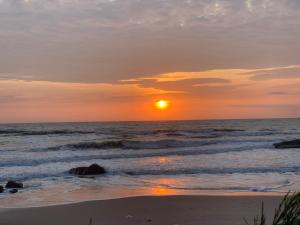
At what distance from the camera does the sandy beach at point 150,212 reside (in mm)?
9516

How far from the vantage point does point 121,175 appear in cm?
1695

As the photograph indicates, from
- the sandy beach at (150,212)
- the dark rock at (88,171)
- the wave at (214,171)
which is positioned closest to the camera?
the sandy beach at (150,212)

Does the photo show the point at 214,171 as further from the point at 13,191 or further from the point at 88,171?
the point at 13,191

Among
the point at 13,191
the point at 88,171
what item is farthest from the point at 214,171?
the point at 13,191

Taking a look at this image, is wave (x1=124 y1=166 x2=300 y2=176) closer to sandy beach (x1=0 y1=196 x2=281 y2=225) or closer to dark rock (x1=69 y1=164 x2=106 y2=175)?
dark rock (x1=69 y1=164 x2=106 y2=175)

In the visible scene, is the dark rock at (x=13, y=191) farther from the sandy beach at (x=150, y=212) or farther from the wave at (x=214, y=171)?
the wave at (x=214, y=171)

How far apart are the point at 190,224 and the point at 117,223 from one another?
60.9 inches

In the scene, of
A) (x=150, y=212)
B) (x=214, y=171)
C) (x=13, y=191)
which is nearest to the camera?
(x=150, y=212)

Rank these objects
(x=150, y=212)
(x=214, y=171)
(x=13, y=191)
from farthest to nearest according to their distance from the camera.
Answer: (x=214, y=171) < (x=13, y=191) < (x=150, y=212)

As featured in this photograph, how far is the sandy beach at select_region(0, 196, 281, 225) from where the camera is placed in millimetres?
9516

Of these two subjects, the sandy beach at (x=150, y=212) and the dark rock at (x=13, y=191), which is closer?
the sandy beach at (x=150, y=212)

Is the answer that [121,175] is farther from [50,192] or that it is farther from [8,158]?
[8,158]

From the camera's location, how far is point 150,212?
10.3 m

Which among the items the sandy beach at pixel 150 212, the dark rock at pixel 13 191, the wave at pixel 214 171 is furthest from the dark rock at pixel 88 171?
the sandy beach at pixel 150 212
